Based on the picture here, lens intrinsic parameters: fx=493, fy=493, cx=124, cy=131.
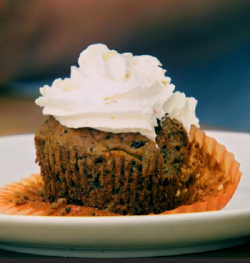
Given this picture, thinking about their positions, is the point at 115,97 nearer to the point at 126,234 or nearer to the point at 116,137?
the point at 116,137

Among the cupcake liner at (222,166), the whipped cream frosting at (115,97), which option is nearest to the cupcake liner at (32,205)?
the whipped cream frosting at (115,97)

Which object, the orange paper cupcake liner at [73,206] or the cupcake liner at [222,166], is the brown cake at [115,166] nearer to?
the orange paper cupcake liner at [73,206]

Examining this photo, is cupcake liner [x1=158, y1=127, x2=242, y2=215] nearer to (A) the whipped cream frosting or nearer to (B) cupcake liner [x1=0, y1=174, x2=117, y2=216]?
(A) the whipped cream frosting

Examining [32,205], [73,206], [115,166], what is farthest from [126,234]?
[32,205]

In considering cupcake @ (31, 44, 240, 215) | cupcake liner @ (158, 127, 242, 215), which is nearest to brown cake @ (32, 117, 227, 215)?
cupcake @ (31, 44, 240, 215)

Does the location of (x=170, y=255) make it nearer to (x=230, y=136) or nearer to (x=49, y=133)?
(x=49, y=133)

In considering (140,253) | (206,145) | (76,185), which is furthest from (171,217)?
(206,145)

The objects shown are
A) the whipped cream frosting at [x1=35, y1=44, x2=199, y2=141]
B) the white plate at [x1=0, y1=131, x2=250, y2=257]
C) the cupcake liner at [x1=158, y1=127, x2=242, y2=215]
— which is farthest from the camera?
the cupcake liner at [x1=158, y1=127, x2=242, y2=215]
